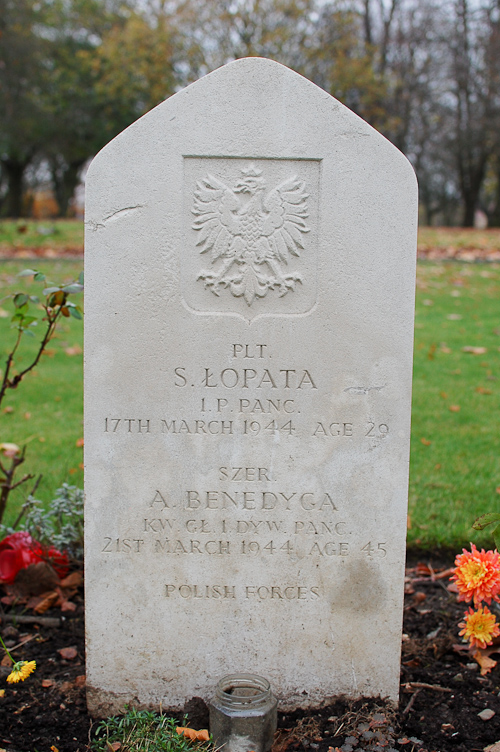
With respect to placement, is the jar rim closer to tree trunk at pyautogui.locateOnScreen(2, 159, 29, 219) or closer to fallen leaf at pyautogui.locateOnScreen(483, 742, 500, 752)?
fallen leaf at pyautogui.locateOnScreen(483, 742, 500, 752)

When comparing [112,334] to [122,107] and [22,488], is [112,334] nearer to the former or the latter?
[22,488]

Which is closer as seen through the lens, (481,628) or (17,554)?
(481,628)

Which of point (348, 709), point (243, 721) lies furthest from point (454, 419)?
point (243, 721)

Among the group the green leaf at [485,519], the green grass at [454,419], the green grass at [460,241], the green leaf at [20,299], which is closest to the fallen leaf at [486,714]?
the green leaf at [485,519]

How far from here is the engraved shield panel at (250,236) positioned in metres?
2.38

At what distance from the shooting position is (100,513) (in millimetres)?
2492

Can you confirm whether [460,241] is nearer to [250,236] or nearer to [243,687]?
[250,236]

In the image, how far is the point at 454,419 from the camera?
5.40 meters

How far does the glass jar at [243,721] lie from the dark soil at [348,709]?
0.12 m

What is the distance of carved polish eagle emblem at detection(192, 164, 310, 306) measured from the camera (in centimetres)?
239

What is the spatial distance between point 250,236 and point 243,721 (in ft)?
5.48

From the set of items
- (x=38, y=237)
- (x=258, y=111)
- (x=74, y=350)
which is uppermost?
(x=38, y=237)

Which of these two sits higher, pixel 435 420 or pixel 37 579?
pixel 435 420

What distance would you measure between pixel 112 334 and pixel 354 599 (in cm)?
133
